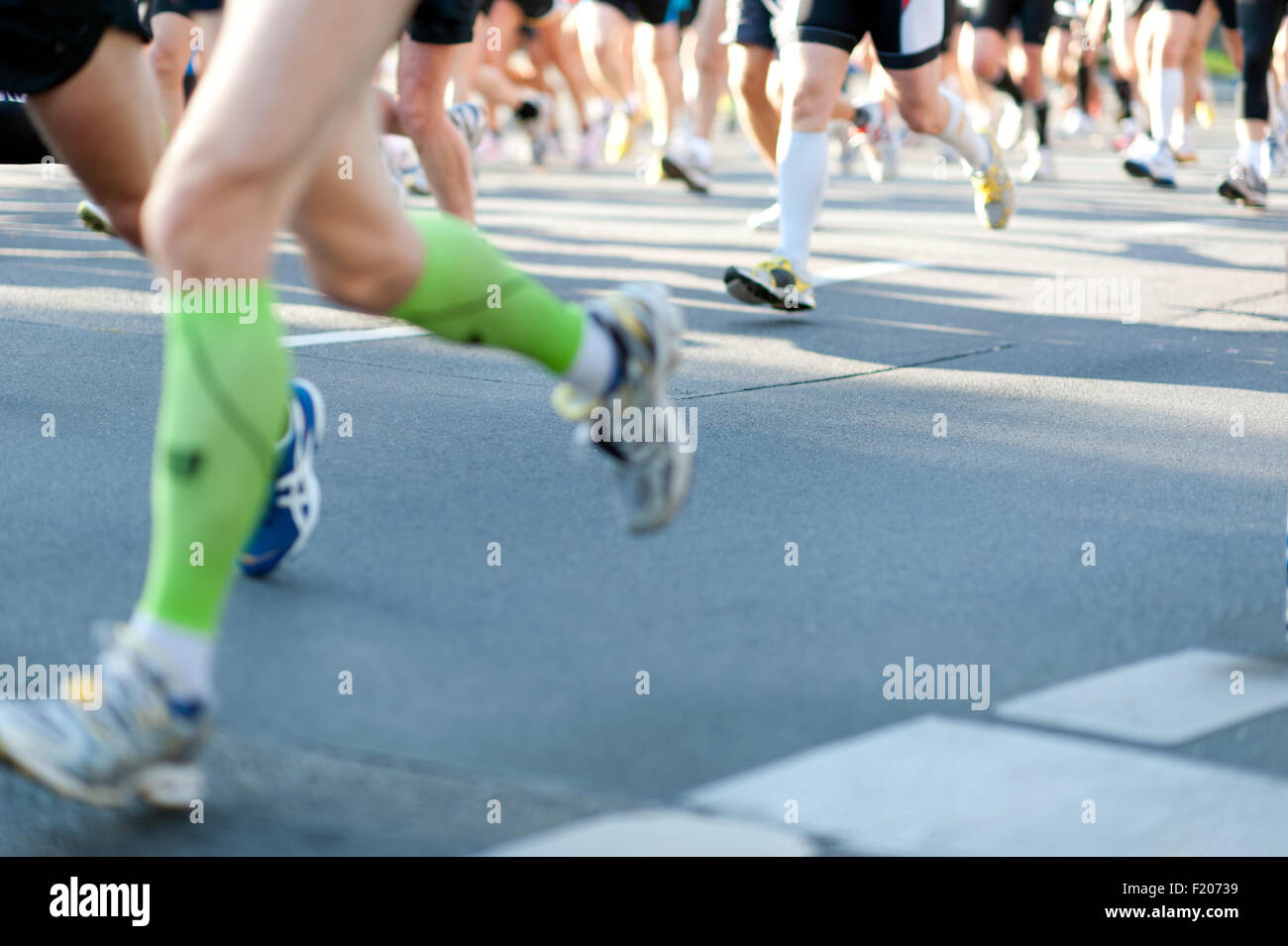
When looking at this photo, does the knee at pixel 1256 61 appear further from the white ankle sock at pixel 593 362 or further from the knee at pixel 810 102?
the white ankle sock at pixel 593 362

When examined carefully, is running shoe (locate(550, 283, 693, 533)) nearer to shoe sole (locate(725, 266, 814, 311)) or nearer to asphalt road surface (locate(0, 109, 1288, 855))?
asphalt road surface (locate(0, 109, 1288, 855))

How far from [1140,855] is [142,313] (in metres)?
4.42

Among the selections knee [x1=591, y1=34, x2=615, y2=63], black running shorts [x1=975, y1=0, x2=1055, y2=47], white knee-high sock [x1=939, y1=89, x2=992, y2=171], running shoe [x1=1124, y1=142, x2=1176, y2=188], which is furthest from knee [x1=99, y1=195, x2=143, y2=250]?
knee [x1=591, y1=34, x2=615, y2=63]

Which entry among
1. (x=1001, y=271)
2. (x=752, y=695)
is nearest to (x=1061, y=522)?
(x=752, y=695)

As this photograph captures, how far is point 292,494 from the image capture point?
307 centimetres

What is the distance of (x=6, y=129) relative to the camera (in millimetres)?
4941

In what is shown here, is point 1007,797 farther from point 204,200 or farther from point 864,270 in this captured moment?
point 864,270

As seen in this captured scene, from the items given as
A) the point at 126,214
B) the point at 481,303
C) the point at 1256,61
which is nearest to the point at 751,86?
the point at 1256,61

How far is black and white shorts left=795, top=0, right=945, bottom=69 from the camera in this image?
226 inches

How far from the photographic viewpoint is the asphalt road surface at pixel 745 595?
2.23 meters

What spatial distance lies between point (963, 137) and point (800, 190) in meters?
1.16

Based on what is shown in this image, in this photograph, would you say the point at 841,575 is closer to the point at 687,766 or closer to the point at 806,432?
the point at 687,766

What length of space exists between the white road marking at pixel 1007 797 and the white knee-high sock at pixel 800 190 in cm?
362

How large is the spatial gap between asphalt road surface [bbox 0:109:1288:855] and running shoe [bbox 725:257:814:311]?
4.3 inches
